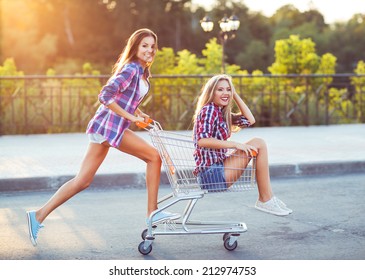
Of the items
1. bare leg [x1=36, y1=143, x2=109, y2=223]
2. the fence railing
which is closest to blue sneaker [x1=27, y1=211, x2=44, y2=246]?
bare leg [x1=36, y1=143, x2=109, y2=223]

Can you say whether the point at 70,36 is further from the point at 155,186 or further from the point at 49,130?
the point at 155,186

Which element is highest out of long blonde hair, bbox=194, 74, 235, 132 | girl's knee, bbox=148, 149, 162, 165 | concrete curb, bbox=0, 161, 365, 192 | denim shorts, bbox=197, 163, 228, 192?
long blonde hair, bbox=194, 74, 235, 132

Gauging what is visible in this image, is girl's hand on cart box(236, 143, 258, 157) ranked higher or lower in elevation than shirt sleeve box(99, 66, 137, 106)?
lower

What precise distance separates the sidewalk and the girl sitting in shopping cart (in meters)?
3.48

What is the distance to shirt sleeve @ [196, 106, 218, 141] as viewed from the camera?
19.5 ft

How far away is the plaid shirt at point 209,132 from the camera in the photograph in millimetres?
5922

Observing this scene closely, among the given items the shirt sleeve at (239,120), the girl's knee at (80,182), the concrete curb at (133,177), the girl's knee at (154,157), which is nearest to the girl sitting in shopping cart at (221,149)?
the shirt sleeve at (239,120)

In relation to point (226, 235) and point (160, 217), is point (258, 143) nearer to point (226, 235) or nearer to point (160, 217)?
point (226, 235)

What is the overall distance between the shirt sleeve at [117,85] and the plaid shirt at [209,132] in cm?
64

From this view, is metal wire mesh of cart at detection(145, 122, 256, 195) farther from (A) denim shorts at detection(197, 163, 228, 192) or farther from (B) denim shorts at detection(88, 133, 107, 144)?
(B) denim shorts at detection(88, 133, 107, 144)

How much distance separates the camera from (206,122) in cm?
603

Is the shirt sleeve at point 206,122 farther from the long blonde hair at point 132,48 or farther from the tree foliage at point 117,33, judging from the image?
the tree foliage at point 117,33
